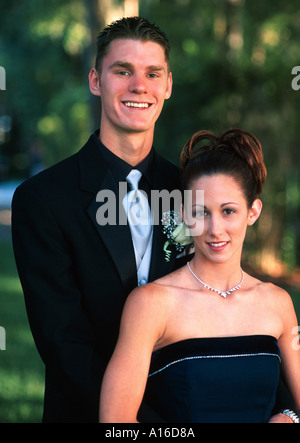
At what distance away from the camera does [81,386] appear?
2762mm

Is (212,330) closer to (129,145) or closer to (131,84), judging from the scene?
(129,145)

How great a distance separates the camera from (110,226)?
300 cm

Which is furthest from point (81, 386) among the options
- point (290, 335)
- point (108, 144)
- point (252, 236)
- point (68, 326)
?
point (252, 236)

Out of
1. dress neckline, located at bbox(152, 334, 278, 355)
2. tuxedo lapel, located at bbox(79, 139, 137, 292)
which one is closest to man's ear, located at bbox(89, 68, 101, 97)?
tuxedo lapel, located at bbox(79, 139, 137, 292)

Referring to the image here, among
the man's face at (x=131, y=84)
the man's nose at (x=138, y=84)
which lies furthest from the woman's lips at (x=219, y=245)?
the man's nose at (x=138, y=84)

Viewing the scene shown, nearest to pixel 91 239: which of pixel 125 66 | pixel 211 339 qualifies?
pixel 211 339

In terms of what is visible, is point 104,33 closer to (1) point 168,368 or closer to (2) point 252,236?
(1) point 168,368

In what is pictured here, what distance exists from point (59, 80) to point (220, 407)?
22006 millimetres

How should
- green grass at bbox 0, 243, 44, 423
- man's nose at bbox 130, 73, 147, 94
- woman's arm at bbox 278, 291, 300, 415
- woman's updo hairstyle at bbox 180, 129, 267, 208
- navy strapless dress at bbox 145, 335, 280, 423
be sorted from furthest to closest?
green grass at bbox 0, 243, 44, 423, man's nose at bbox 130, 73, 147, 94, woman's arm at bbox 278, 291, 300, 415, woman's updo hairstyle at bbox 180, 129, 267, 208, navy strapless dress at bbox 145, 335, 280, 423

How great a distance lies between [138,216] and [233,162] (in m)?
0.59

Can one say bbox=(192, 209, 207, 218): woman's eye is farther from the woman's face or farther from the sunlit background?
the sunlit background

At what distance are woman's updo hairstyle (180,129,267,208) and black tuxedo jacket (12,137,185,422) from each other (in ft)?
1.44

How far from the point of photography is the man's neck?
10.2 feet

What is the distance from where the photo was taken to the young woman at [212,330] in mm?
2557
